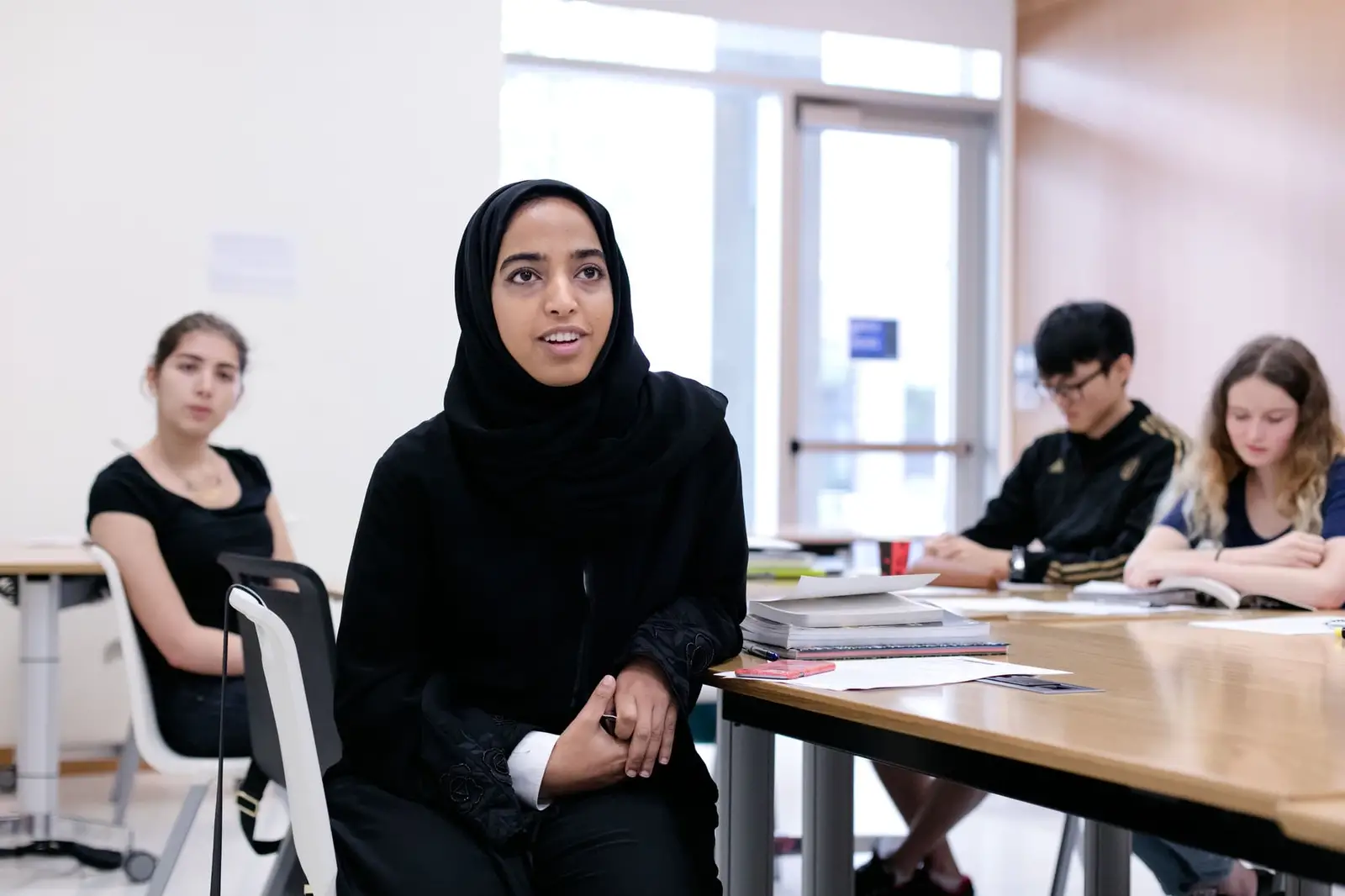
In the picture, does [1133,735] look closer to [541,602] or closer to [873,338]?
[541,602]

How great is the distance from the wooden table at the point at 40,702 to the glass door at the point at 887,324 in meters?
3.41

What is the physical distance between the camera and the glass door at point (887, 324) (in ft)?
19.8

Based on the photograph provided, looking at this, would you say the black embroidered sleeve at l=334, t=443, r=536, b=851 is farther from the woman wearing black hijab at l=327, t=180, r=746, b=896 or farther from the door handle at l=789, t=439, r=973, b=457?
the door handle at l=789, t=439, r=973, b=457

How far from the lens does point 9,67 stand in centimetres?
450

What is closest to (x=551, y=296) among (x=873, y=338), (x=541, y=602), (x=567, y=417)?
(x=567, y=417)

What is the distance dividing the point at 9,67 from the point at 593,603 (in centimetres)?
398

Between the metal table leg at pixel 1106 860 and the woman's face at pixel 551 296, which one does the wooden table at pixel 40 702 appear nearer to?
the woman's face at pixel 551 296

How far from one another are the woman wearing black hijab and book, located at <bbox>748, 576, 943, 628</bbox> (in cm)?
9

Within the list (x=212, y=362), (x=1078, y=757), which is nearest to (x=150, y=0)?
(x=212, y=362)

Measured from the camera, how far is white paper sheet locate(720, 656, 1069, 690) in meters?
1.38

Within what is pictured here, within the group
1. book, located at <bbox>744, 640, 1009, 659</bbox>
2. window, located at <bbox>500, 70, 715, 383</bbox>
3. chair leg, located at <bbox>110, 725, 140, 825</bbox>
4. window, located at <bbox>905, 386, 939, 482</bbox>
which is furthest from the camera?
window, located at <bbox>905, 386, 939, 482</bbox>

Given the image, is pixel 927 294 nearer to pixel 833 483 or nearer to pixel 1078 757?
pixel 833 483

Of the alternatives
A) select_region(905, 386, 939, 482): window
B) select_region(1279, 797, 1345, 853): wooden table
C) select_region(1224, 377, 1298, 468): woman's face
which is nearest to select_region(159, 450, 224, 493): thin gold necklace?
select_region(1224, 377, 1298, 468): woman's face

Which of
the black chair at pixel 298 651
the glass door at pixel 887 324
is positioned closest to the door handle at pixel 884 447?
the glass door at pixel 887 324
